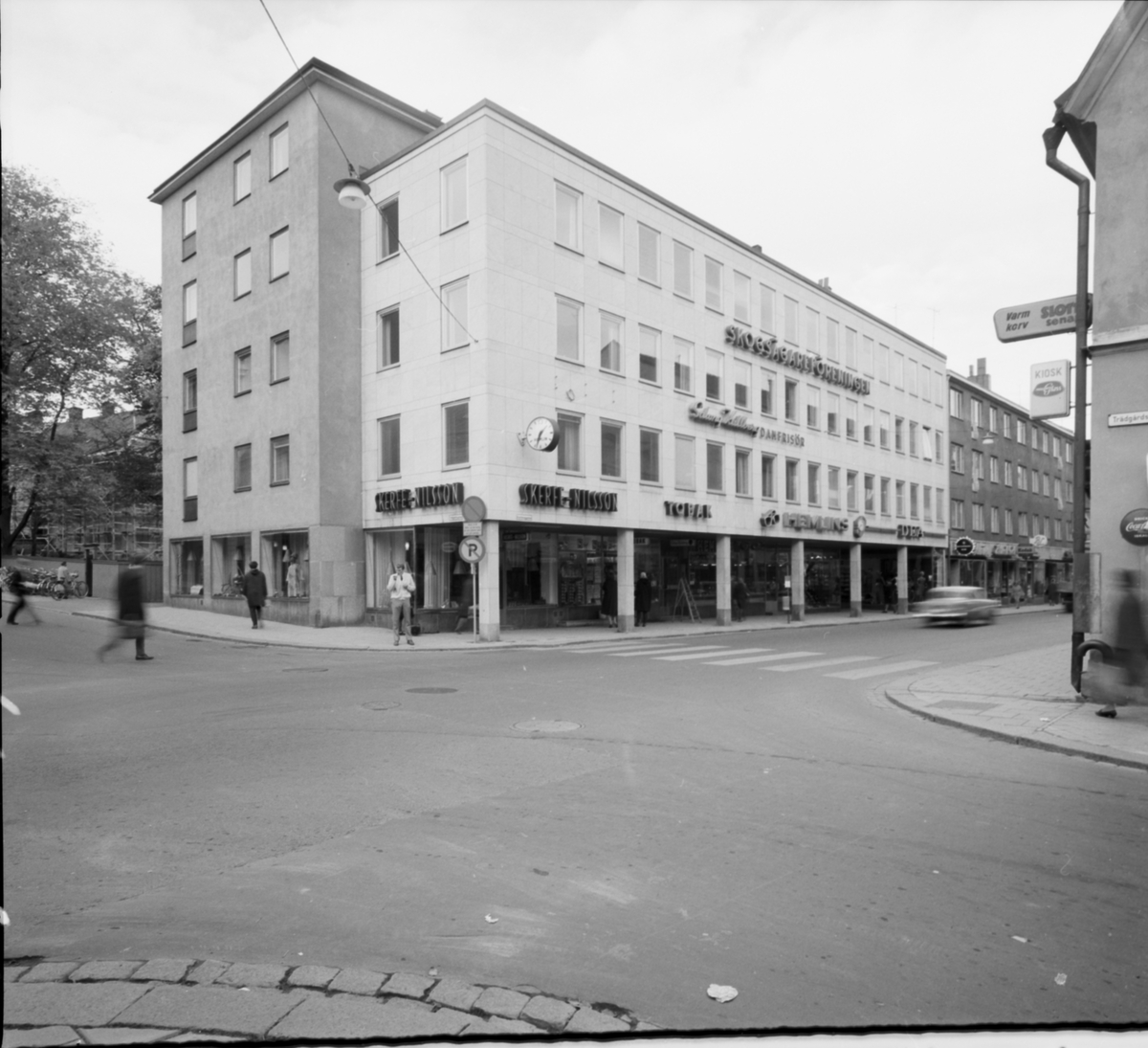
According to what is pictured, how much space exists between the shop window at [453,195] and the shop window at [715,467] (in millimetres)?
11486

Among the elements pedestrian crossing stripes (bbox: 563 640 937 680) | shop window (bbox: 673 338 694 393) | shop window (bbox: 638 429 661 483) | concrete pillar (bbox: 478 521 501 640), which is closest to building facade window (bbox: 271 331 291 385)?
concrete pillar (bbox: 478 521 501 640)

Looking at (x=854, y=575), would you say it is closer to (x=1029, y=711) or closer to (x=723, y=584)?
(x=723, y=584)

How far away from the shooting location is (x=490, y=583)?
2152 centimetres

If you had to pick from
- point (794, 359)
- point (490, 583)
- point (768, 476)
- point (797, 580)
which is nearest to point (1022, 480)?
point (490, 583)

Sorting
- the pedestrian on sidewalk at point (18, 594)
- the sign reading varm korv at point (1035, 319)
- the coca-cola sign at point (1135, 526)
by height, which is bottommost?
the pedestrian on sidewalk at point (18, 594)

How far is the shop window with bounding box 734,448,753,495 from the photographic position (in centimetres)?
3067

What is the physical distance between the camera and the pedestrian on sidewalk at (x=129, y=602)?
92.0 inches

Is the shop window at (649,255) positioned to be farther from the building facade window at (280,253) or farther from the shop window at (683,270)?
the building facade window at (280,253)

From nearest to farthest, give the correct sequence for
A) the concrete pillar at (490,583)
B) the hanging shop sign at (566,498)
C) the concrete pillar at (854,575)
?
the concrete pillar at (490,583), the hanging shop sign at (566,498), the concrete pillar at (854,575)

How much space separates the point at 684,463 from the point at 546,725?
20.6 metres

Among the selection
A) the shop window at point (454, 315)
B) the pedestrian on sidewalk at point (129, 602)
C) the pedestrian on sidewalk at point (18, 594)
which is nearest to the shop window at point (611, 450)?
the shop window at point (454, 315)

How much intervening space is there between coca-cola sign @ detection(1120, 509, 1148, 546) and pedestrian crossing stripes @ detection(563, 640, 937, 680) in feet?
20.5

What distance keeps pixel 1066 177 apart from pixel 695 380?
86.7 ft

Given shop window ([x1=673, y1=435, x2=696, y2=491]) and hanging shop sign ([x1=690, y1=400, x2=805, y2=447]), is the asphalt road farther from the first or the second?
hanging shop sign ([x1=690, y1=400, x2=805, y2=447])
